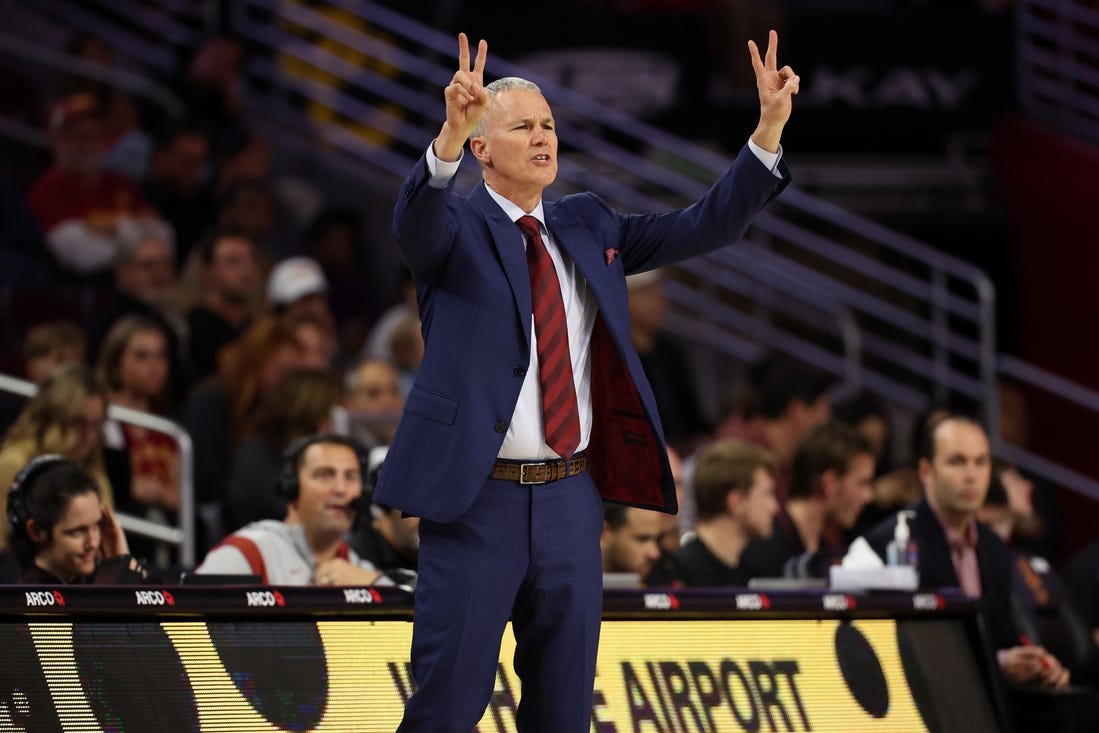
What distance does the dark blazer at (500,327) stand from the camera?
171 inches

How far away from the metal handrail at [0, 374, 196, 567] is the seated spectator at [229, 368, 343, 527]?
0.20m

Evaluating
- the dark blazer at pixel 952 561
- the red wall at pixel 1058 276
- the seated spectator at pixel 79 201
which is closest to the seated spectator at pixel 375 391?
the seated spectator at pixel 79 201

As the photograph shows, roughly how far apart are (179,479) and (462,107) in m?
4.83

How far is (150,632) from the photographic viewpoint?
502cm

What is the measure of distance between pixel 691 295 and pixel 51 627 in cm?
775

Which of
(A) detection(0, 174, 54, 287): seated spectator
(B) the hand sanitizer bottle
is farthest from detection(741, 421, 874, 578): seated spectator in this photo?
(A) detection(0, 174, 54, 287): seated spectator

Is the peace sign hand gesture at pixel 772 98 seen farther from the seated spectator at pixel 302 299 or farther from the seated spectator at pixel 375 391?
the seated spectator at pixel 302 299

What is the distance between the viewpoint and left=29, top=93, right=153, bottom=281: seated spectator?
10.4 meters

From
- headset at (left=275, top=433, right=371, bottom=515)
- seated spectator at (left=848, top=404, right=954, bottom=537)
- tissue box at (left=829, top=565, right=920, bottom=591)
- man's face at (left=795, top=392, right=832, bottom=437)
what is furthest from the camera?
man's face at (left=795, top=392, right=832, bottom=437)

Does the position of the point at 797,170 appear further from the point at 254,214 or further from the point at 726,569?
the point at 726,569

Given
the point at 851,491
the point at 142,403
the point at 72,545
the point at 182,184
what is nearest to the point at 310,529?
the point at 72,545

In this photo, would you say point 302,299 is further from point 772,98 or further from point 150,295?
point 772,98

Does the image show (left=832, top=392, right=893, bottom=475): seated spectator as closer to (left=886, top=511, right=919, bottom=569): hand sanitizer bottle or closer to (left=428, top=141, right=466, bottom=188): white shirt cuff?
(left=886, top=511, right=919, bottom=569): hand sanitizer bottle

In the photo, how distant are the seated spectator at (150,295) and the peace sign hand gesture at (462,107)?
523 centimetres
